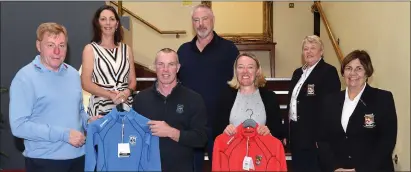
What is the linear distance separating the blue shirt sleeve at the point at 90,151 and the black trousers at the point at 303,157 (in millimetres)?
1542

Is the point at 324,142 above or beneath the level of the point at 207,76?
beneath

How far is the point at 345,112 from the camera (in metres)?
3.00

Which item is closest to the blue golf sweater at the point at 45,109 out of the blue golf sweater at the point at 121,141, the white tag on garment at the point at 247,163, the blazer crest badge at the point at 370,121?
the blue golf sweater at the point at 121,141

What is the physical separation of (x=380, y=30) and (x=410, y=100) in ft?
3.27

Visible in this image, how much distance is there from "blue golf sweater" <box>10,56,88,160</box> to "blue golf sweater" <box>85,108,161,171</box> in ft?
0.36

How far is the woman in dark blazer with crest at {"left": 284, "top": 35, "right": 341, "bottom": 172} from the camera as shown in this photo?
332 cm

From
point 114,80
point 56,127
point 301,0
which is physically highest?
point 301,0

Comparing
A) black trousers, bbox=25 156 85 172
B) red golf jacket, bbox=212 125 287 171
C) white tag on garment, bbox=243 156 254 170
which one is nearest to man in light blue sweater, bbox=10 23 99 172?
black trousers, bbox=25 156 85 172

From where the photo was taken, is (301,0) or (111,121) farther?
(301,0)

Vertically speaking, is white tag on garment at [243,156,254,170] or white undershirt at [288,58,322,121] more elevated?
white undershirt at [288,58,322,121]

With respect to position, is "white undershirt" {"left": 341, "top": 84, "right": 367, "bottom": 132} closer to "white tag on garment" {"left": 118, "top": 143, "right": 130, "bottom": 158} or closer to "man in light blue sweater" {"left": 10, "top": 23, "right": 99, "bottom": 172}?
"white tag on garment" {"left": 118, "top": 143, "right": 130, "bottom": 158}

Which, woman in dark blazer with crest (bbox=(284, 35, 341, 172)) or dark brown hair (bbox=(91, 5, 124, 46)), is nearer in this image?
dark brown hair (bbox=(91, 5, 124, 46))

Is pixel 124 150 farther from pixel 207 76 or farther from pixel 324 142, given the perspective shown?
pixel 324 142

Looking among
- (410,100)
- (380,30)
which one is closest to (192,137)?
(410,100)
